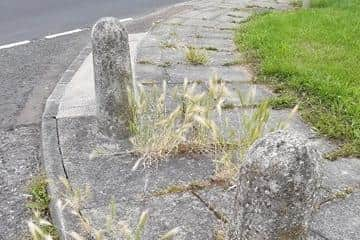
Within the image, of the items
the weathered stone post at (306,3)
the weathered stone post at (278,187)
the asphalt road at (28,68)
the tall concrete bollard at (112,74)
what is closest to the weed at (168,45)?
the asphalt road at (28,68)

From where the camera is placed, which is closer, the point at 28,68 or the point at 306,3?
the point at 28,68

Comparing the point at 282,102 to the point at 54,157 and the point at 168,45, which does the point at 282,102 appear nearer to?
the point at 54,157

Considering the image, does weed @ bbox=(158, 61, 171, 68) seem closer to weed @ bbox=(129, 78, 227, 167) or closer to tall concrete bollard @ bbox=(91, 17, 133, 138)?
tall concrete bollard @ bbox=(91, 17, 133, 138)

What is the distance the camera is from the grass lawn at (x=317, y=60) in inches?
200

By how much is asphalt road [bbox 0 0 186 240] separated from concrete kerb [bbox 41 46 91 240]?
167mm

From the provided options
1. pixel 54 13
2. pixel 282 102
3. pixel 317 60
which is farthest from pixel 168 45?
pixel 54 13

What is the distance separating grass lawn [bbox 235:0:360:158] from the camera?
508cm

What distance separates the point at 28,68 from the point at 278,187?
546cm

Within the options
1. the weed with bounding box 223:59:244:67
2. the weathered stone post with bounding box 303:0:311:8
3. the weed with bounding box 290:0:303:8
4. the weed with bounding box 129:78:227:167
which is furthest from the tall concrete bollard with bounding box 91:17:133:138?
the weed with bounding box 290:0:303:8

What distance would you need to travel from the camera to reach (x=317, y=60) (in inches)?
265

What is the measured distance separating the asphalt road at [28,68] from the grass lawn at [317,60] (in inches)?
86.2

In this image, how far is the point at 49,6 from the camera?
11.1 metres

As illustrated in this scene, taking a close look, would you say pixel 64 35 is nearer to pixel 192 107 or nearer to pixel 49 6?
pixel 49 6

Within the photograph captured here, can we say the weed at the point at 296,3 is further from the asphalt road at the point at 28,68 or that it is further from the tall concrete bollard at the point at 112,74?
the tall concrete bollard at the point at 112,74
